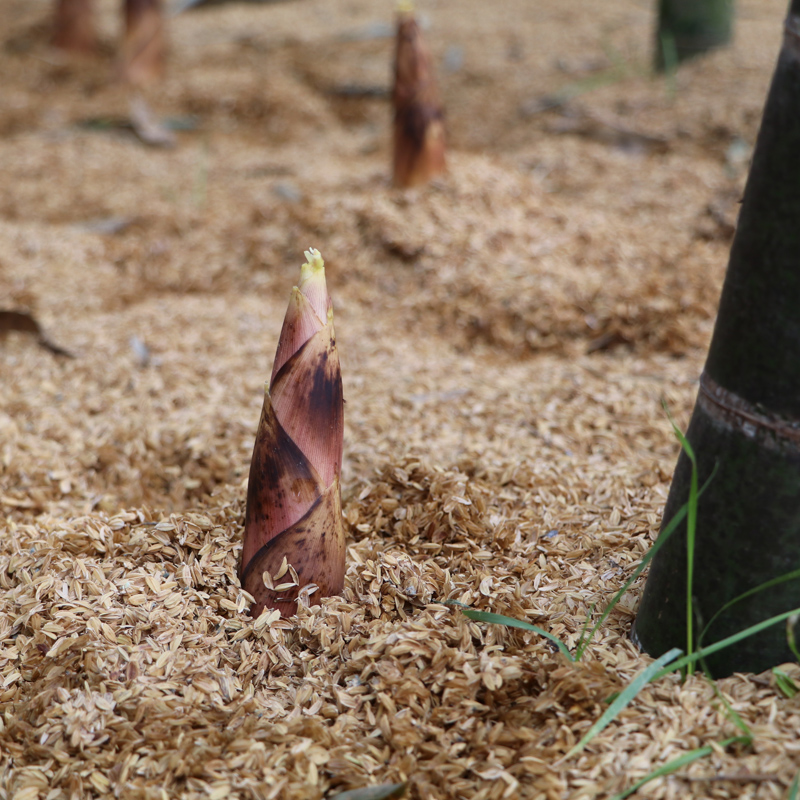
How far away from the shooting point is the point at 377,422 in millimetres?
2385

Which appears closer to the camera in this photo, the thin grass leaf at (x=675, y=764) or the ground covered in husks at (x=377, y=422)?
the thin grass leaf at (x=675, y=764)

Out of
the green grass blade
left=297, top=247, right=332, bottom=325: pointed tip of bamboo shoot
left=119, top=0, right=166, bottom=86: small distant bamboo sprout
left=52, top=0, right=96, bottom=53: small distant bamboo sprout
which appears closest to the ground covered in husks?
the green grass blade

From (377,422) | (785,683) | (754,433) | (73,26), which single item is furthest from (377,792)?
(73,26)

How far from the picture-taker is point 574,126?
16.5 ft

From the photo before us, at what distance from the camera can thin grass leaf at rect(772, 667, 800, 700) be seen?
1206mm

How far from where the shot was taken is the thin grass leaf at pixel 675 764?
1.11m

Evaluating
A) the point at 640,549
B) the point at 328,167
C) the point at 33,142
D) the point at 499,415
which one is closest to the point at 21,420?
the point at 499,415

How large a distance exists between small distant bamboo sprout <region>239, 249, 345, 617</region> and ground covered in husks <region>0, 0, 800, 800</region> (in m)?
0.07

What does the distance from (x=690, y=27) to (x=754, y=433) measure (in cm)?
507

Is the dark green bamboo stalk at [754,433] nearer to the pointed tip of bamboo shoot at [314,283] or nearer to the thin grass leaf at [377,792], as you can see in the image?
the thin grass leaf at [377,792]

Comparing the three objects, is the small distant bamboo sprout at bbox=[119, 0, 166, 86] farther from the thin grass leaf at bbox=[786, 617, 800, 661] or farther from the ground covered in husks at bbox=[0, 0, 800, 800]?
the thin grass leaf at bbox=[786, 617, 800, 661]

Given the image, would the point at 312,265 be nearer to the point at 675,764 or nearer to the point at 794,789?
the point at 675,764

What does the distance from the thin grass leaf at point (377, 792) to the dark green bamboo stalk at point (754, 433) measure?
48 centimetres

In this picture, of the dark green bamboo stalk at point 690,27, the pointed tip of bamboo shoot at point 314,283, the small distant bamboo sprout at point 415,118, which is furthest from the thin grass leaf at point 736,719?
the dark green bamboo stalk at point 690,27
